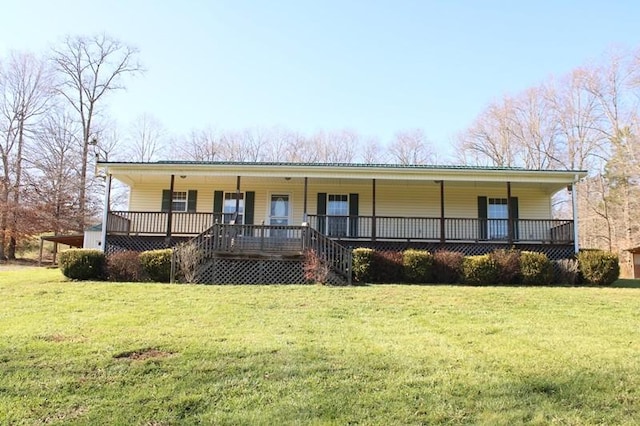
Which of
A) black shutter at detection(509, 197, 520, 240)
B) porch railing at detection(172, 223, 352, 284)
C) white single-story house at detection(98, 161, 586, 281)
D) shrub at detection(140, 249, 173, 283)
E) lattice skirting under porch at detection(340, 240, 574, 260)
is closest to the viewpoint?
shrub at detection(140, 249, 173, 283)

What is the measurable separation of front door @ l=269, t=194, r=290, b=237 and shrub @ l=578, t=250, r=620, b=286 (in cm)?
1020

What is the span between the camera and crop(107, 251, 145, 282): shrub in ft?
41.6

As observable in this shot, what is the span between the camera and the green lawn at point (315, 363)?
3.61 metres

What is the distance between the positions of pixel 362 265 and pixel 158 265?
222 inches

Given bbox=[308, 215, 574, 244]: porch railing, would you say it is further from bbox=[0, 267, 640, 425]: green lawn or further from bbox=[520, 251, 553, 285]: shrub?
bbox=[0, 267, 640, 425]: green lawn

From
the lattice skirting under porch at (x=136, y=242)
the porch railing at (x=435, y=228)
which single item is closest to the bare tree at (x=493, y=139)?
the porch railing at (x=435, y=228)

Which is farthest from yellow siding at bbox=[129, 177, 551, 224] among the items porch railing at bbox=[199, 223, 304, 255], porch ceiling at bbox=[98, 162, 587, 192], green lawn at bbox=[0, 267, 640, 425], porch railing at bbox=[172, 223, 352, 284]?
green lawn at bbox=[0, 267, 640, 425]

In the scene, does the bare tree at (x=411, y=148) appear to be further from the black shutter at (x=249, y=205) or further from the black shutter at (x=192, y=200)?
the black shutter at (x=192, y=200)

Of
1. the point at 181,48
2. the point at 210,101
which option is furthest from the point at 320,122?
the point at 181,48

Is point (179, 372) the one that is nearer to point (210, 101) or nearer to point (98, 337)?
point (98, 337)

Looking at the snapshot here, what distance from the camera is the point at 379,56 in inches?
734

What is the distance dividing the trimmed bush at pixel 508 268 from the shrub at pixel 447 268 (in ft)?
3.31

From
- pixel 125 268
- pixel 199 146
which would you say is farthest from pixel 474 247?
pixel 199 146

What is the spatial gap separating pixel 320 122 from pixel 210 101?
17436 mm
